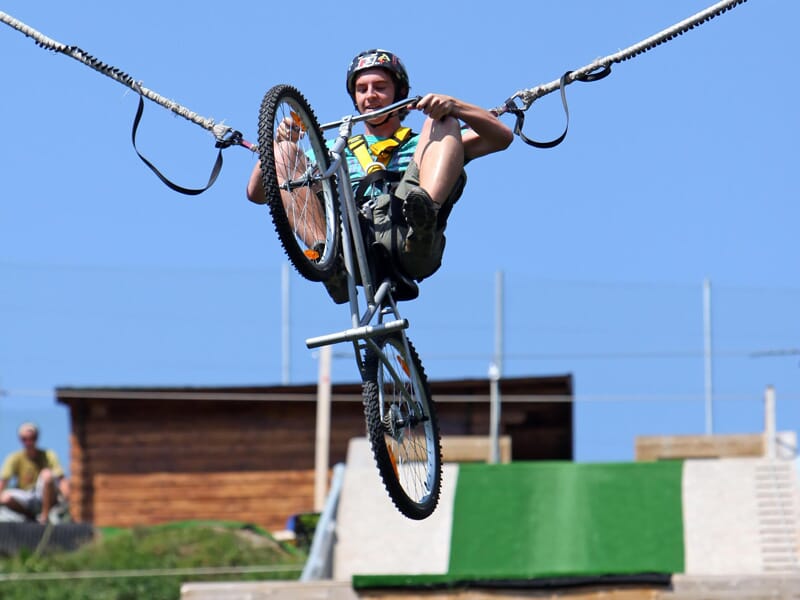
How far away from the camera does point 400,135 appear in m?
9.20

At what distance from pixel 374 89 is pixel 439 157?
450 millimetres

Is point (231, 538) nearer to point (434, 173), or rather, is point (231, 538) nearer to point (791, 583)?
point (791, 583)

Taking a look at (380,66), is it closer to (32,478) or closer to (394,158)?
(394,158)

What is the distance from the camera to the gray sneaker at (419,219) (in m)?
8.62

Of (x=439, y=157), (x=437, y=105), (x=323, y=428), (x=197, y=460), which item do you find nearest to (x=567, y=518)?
(x=323, y=428)

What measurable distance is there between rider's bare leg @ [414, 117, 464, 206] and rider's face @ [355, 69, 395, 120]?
0.22m

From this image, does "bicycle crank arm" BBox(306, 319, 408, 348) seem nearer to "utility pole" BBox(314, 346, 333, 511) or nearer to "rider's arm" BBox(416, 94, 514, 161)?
"rider's arm" BBox(416, 94, 514, 161)

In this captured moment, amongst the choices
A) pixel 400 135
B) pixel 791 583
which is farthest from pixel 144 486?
pixel 400 135

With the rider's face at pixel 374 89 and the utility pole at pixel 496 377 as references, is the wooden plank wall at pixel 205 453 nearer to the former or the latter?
the utility pole at pixel 496 377

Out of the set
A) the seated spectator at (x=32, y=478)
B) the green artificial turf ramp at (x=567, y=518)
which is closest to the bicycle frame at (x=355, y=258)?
the green artificial turf ramp at (x=567, y=518)

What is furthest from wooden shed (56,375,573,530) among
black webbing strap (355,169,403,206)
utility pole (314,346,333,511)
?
black webbing strap (355,169,403,206)

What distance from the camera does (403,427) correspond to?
9.19 meters

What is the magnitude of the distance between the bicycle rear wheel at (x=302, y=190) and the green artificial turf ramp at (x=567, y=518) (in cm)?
826

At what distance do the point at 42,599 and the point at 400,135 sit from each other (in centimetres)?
819
